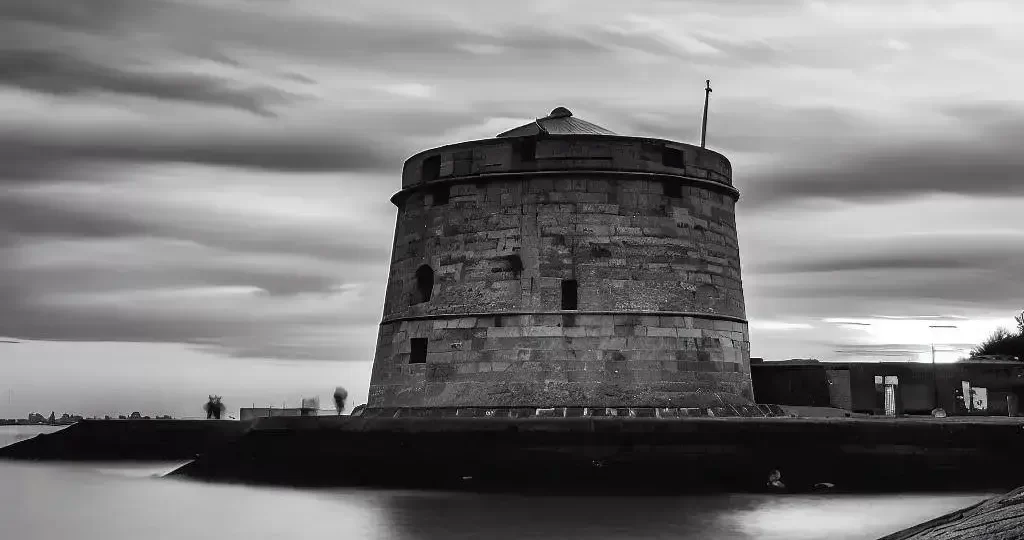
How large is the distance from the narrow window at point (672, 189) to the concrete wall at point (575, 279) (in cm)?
3

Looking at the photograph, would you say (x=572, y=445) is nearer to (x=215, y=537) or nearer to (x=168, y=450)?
(x=215, y=537)

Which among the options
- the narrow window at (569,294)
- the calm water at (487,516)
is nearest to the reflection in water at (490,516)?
the calm water at (487,516)

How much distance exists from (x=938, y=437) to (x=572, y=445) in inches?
160

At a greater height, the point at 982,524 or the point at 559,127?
the point at 559,127

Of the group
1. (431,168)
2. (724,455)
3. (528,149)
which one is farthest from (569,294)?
(724,455)

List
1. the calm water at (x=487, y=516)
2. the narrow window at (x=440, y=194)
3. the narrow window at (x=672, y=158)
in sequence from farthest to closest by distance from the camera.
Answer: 1. the narrow window at (x=440, y=194)
2. the narrow window at (x=672, y=158)
3. the calm water at (x=487, y=516)

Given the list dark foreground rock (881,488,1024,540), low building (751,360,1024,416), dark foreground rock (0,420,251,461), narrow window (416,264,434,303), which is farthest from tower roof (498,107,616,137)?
dark foreground rock (0,420,251,461)

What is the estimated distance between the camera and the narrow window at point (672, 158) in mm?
15391

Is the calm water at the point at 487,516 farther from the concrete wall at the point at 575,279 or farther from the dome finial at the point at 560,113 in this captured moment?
the dome finial at the point at 560,113

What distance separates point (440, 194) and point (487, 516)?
595cm

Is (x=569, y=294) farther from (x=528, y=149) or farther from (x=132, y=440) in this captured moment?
(x=132, y=440)

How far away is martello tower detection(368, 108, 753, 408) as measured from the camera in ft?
47.7

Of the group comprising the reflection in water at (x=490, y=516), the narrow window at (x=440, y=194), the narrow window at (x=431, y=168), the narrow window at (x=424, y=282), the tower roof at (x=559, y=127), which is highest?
the tower roof at (x=559, y=127)

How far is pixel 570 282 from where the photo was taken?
14836 millimetres
